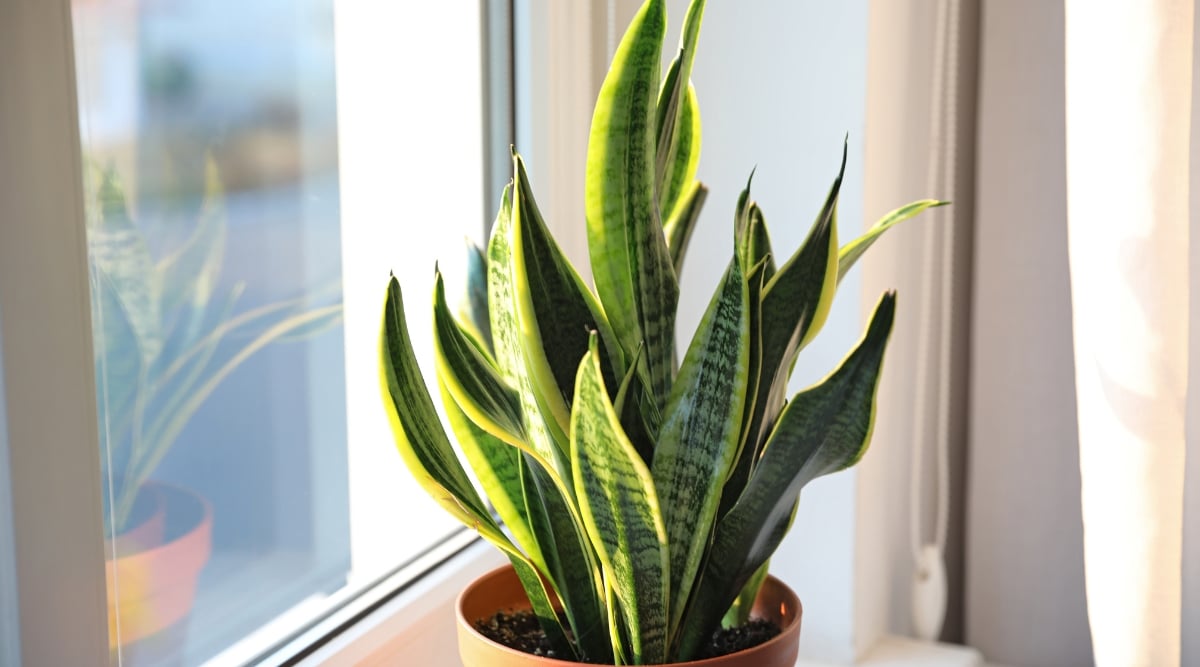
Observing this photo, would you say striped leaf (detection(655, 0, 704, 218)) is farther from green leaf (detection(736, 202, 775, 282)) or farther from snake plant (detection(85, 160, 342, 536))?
snake plant (detection(85, 160, 342, 536))

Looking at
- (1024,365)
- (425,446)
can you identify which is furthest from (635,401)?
(1024,365)

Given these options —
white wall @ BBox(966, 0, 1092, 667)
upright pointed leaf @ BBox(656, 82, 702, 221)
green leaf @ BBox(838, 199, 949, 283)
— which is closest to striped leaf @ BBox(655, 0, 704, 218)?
upright pointed leaf @ BBox(656, 82, 702, 221)

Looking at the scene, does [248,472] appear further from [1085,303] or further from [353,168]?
[1085,303]

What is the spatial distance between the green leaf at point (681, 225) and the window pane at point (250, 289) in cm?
29

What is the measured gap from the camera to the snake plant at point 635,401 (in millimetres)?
496

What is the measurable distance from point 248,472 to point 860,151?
546 millimetres

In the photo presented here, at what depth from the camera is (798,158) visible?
0.91m

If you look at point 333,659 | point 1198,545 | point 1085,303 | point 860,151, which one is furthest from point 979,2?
point 333,659

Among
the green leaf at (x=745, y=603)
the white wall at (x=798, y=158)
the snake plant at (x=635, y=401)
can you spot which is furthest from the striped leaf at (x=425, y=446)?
the white wall at (x=798, y=158)

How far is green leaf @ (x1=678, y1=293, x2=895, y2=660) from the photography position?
51cm

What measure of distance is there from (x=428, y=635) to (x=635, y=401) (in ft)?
1.18

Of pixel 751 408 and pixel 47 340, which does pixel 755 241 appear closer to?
pixel 751 408

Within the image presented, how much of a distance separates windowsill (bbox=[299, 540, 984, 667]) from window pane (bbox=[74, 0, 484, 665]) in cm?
4

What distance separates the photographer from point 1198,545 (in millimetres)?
933
